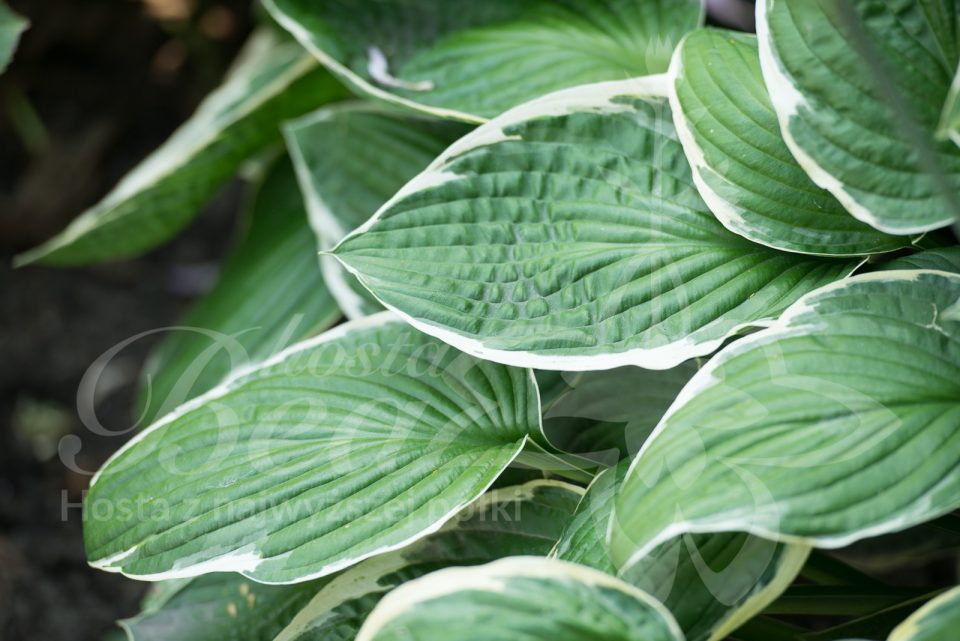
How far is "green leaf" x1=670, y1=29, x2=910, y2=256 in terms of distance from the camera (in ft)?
1.98

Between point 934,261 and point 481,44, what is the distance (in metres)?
0.46

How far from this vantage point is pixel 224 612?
712 millimetres

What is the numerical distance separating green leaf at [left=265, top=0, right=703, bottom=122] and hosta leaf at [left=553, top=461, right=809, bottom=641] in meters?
0.40

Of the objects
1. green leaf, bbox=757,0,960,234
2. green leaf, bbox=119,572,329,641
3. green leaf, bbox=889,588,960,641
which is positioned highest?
green leaf, bbox=757,0,960,234

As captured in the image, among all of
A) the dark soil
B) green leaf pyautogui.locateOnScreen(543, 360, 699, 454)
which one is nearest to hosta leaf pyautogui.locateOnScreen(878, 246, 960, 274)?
green leaf pyautogui.locateOnScreen(543, 360, 699, 454)

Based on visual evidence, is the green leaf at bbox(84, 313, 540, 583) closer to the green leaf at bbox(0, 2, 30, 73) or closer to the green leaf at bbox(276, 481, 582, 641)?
the green leaf at bbox(276, 481, 582, 641)

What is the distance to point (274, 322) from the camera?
973mm

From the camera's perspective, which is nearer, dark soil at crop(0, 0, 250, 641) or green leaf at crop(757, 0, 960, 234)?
green leaf at crop(757, 0, 960, 234)

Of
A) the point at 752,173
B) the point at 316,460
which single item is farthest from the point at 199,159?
the point at 752,173

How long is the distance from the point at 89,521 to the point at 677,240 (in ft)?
1.63

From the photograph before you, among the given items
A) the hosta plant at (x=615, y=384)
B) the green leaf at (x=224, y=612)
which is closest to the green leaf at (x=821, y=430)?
the hosta plant at (x=615, y=384)

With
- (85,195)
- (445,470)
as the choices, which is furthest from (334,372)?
(85,195)

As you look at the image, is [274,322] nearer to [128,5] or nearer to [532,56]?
[532,56]

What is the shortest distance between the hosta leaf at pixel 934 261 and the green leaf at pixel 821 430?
0.05 meters
